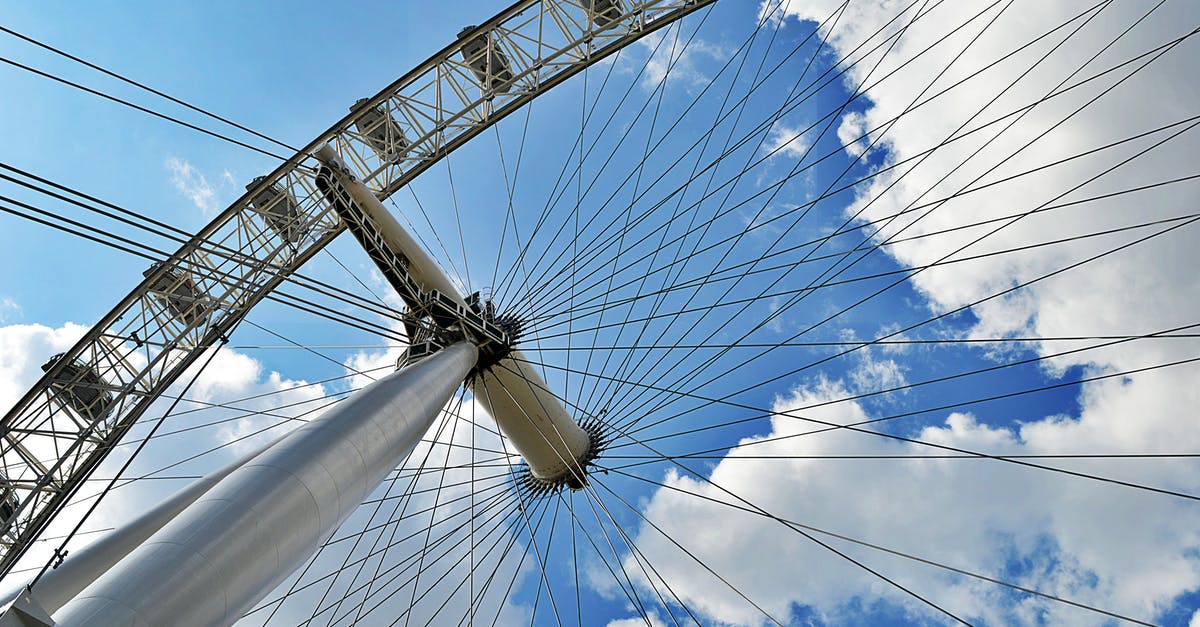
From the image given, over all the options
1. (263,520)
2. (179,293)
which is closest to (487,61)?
(179,293)

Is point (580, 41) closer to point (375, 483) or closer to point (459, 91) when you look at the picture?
point (459, 91)

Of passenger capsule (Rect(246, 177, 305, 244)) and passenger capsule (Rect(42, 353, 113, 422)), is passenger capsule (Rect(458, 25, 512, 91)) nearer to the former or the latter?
passenger capsule (Rect(246, 177, 305, 244))

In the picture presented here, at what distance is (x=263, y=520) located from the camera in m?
9.25

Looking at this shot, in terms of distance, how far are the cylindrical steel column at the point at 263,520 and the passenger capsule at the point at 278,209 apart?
317 inches

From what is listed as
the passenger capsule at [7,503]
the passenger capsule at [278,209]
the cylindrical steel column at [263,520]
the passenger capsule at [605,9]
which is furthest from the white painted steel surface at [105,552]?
the passenger capsule at [605,9]

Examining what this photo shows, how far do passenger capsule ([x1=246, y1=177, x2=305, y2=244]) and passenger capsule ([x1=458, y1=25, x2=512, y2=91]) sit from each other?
5327 millimetres

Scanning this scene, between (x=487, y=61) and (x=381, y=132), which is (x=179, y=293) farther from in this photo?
(x=487, y=61)

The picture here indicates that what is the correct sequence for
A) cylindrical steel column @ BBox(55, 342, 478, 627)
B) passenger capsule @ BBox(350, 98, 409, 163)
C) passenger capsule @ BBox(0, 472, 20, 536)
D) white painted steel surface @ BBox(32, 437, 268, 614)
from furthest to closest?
1. passenger capsule @ BBox(0, 472, 20, 536)
2. passenger capsule @ BBox(350, 98, 409, 163)
3. white painted steel surface @ BBox(32, 437, 268, 614)
4. cylindrical steel column @ BBox(55, 342, 478, 627)

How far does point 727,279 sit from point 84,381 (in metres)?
16.4

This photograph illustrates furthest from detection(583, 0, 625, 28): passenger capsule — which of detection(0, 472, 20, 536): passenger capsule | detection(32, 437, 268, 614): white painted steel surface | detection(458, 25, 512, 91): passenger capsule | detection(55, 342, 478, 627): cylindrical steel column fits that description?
detection(0, 472, 20, 536): passenger capsule

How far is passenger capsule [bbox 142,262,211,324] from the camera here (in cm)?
2028

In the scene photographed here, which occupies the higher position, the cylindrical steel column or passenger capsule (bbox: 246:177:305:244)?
passenger capsule (bbox: 246:177:305:244)

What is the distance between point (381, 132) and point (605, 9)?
230 inches

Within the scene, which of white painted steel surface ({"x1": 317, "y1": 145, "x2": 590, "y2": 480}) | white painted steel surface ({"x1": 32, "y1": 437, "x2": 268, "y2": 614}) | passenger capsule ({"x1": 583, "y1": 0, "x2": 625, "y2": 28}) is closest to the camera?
white painted steel surface ({"x1": 32, "y1": 437, "x2": 268, "y2": 614})
